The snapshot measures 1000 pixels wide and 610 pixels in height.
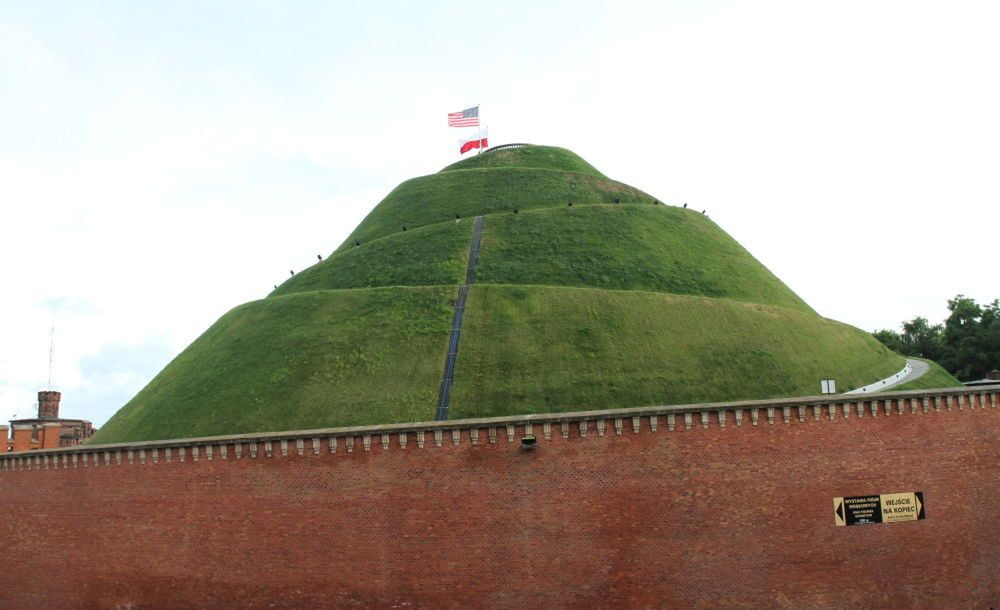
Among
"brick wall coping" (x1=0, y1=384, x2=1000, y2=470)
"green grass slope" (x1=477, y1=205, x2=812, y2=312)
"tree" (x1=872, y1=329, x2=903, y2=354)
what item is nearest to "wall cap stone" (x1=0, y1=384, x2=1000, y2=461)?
"brick wall coping" (x1=0, y1=384, x2=1000, y2=470)

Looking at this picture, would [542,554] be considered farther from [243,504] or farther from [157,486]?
[157,486]

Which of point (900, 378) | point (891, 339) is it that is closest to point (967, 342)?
point (891, 339)

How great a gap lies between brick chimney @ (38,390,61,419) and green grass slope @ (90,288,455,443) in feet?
68.3

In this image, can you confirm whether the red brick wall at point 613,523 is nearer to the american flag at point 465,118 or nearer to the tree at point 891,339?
the american flag at point 465,118

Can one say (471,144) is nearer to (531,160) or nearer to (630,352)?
(531,160)

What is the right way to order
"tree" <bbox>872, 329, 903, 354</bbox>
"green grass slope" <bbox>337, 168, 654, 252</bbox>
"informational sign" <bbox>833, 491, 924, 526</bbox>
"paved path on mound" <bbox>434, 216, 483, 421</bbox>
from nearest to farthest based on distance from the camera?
"informational sign" <bbox>833, 491, 924, 526</bbox>, "paved path on mound" <bbox>434, 216, 483, 421</bbox>, "green grass slope" <bbox>337, 168, 654, 252</bbox>, "tree" <bbox>872, 329, 903, 354</bbox>

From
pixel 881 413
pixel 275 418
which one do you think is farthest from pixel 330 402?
pixel 881 413

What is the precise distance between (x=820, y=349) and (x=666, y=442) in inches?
672

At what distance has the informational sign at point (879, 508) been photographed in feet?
74.6

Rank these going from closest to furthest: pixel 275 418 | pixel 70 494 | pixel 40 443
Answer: pixel 70 494 < pixel 275 418 < pixel 40 443

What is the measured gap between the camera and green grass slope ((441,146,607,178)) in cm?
6106

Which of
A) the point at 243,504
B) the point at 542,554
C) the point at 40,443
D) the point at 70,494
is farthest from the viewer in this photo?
the point at 40,443

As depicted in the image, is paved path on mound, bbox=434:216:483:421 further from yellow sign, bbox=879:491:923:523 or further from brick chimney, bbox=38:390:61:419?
brick chimney, bbox=38:390:61:419

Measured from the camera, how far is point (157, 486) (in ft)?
82.2
